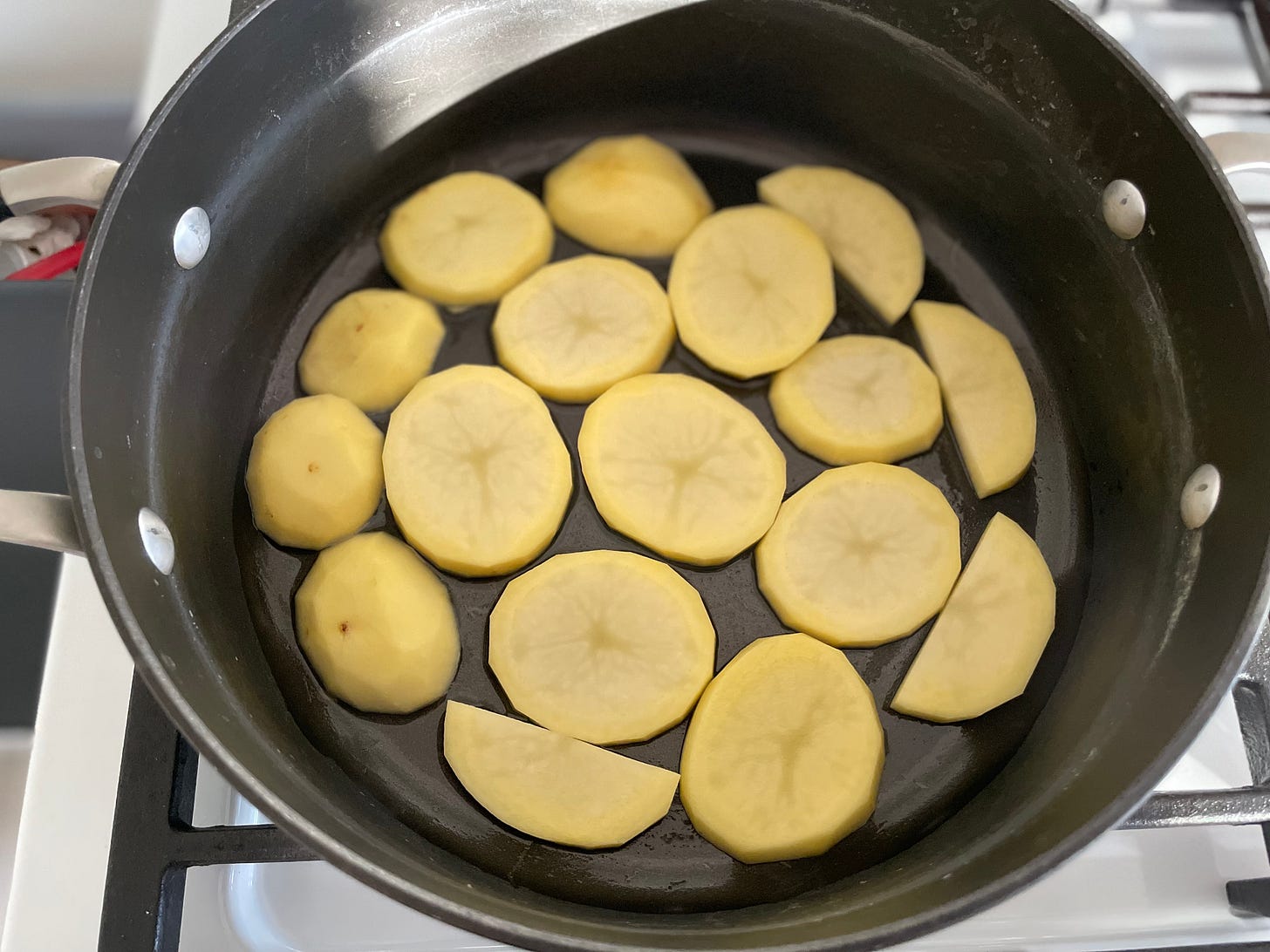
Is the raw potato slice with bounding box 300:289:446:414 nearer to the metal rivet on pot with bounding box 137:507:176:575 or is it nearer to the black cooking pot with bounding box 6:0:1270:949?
the black cooking pot with bounding box 6:0:1270:949

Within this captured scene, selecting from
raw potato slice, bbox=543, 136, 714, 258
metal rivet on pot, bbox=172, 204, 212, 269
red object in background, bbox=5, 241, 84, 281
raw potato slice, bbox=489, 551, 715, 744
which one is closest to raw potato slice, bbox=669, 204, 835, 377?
raw potato slice, bbox=543, 136, 714, 258

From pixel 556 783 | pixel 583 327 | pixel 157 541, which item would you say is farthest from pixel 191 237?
pixel 556 783

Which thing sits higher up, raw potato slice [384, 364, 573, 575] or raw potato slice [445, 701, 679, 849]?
raw potato slice [384, 364, 573, 575]

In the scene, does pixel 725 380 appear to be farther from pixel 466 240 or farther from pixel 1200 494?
pixel 1200 494

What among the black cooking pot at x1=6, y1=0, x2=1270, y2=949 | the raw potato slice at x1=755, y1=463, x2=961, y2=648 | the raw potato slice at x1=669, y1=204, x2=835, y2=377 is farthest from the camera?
the raw potato slice at x1=669, y1=204, x2=835, y2=377

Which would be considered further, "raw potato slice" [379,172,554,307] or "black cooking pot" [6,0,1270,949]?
"raw potato slice" [379,172,554,307]

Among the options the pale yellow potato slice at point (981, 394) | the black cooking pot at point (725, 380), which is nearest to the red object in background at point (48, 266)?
the black cooking pot at point (725, 380)
